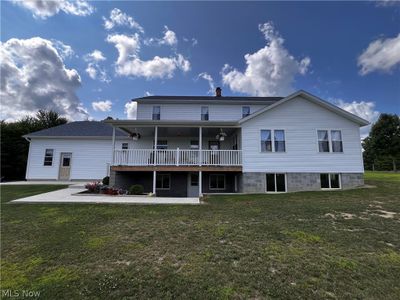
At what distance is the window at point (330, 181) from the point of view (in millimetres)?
12430

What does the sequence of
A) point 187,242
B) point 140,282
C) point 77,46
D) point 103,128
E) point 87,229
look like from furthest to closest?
point 103,128 → point 77,46 → point 87,229 → point 187,242 → point 140,282

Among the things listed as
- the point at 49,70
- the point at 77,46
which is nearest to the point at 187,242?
the point at 77,46

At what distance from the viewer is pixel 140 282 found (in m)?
3.13

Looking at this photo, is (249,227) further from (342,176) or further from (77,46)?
(77,46)

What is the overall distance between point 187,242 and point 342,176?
12.2 m

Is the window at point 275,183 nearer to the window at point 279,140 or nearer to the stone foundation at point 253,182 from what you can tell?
the stone foundation at point 253,182

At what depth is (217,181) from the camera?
48.9ft

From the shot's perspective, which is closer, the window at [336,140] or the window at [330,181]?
the window at [330,181]

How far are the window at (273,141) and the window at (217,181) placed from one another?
3973 mm

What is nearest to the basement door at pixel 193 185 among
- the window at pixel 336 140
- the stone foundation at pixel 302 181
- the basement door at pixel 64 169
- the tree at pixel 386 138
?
the stone foundation at pixel 302 181

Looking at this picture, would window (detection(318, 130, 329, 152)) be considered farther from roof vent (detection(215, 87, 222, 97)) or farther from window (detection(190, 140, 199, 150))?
roof vent (detection(215, 87, 222, 97))

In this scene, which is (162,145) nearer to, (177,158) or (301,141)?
(177,158)

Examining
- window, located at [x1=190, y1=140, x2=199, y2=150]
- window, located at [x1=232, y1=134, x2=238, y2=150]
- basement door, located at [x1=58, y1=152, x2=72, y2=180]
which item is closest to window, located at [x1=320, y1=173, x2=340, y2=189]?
window, located at [x1=232, y1=134, x2=238, y2=150]

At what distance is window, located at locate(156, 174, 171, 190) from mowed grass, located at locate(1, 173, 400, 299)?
7.55 metres
